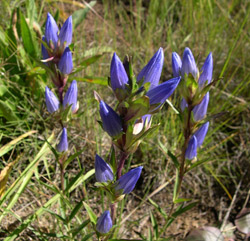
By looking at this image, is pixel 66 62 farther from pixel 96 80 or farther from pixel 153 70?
pixel 96 80

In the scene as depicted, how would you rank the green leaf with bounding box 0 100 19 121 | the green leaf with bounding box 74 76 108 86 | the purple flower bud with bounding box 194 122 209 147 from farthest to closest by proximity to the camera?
the green leaf with bounding box 74 76 108 86, the green leaf with bounding box 0 100 19 121, the purple flower bud with bounding box 194 122 209 147

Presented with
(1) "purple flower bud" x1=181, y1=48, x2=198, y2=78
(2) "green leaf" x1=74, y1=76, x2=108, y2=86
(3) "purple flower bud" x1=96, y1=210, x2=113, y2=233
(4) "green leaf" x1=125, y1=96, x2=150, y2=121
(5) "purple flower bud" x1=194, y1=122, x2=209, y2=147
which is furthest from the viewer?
(2) "green leaf" x1=74, y1=76, x2=108, y2=86

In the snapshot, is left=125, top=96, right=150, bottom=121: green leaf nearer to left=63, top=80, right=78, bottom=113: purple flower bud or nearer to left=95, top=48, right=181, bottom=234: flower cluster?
left=95, top=48, right=181, bottom=234: flower cluster

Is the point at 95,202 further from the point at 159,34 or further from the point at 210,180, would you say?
the point at 159,34

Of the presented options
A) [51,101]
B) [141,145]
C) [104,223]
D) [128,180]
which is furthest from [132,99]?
[141,145]

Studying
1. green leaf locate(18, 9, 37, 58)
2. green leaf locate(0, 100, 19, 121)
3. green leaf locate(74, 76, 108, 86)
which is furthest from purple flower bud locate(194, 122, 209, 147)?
green leaf locate(18, 9, 37, 58)

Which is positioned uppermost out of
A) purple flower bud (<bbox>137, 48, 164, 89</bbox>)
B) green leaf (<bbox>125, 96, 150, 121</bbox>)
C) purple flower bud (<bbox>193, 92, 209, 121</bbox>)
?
purple flower bud (<bbox>137, 48, 164, 89</bbox>)

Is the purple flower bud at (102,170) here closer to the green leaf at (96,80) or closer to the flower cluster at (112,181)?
the flower cluster at (112,181)
